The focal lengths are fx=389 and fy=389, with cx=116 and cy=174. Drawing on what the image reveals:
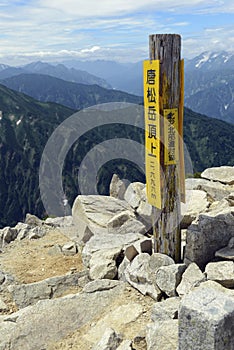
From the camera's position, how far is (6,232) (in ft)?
56.3

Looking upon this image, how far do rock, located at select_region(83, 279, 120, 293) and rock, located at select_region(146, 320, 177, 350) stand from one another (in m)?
3.07

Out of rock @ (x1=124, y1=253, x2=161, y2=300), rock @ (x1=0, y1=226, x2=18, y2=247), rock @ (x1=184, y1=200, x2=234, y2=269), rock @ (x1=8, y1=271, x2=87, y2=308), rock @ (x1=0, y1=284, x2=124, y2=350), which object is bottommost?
rock @ (x1=0, y1=226, x2=18, y2=247)

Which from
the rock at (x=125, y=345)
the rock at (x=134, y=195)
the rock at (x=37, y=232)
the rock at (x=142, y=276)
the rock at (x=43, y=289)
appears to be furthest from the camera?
the rock at (x=37, y=232)

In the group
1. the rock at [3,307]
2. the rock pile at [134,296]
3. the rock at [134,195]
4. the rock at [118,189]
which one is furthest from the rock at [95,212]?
the rock at [3,307]

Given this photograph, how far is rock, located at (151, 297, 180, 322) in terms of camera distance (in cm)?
787

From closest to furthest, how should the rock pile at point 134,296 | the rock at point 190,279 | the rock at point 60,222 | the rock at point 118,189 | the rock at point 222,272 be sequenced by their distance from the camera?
the rock pile at point 134,296, the rock at point 222,272, the rock at point 190,279, the rock at point 118,189, the rock at point 60,222

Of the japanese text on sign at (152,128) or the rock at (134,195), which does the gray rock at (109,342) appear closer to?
the japanese text on sign at (152,128)

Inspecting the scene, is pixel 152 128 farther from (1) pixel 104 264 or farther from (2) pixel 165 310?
(1) pixel 104 264

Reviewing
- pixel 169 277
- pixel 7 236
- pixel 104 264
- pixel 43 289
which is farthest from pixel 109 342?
pixel 7 236

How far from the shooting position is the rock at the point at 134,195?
15366mm

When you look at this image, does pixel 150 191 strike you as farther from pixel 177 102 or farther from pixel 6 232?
pixel 6 232

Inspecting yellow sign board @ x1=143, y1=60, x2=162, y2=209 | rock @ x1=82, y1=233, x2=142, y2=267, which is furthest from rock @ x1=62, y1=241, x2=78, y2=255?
yellow sign board @ x1=143, y1=60, x2=162, y2=209

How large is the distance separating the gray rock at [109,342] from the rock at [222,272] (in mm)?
2351

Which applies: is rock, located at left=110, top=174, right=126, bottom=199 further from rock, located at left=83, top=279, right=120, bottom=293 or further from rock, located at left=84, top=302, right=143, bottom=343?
rock, located at left=84, top=302, right=143, bottom=343
